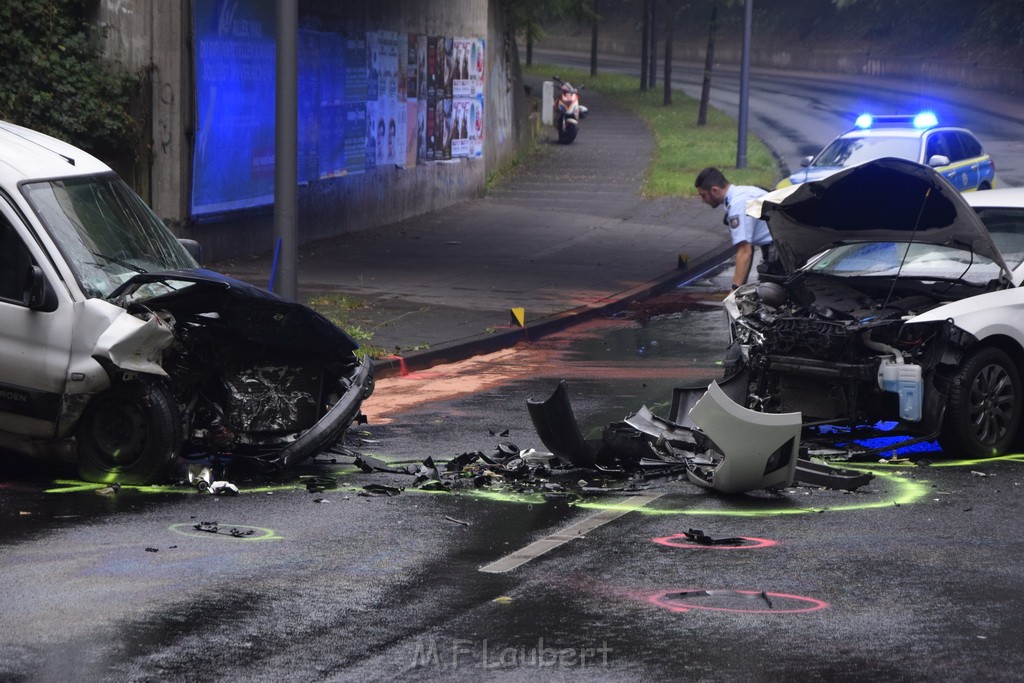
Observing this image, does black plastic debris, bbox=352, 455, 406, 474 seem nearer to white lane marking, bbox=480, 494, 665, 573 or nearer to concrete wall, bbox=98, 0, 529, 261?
white lane marking, bbox=480, 494, 665, 573

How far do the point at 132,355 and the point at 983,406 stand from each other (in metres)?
5.09

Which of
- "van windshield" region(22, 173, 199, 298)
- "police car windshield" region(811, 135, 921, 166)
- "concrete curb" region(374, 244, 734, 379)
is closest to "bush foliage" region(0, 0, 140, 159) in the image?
"concrete curb" region(374, 244, 734, 379)

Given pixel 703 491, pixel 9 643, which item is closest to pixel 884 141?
pixel 703 491

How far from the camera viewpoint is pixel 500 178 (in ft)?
102

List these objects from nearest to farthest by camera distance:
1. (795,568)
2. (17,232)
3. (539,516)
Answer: (795,568)
(539,516)
(17,232)

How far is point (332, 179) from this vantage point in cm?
2244

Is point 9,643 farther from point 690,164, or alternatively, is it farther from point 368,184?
point 690,164

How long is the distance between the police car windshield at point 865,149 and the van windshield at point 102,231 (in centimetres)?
1563

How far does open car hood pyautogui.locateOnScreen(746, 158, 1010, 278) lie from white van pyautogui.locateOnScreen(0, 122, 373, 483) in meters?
3.33

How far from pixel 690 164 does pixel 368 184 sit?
11116mm

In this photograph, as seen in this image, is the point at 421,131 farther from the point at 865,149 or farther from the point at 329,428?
the point at 329,428

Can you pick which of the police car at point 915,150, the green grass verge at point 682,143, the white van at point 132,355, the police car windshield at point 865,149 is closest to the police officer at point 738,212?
the white van at point 132,355

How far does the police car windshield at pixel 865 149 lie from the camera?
2342 centimetres

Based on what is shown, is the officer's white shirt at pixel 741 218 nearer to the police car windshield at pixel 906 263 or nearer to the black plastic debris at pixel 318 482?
the police car windshield at pixel 906 263
